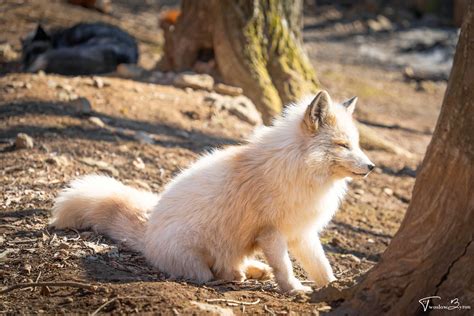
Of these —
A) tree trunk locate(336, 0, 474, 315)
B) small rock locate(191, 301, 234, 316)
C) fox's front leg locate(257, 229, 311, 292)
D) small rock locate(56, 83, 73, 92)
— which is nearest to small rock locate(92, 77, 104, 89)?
small rock locate(56, 83, 73, 92)

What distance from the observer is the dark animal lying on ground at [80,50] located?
30.2ft

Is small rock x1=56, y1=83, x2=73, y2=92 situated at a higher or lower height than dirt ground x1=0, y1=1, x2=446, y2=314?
higher

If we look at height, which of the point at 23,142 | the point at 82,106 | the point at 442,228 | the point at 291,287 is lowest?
the point at 291,287

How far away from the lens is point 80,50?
9320mm

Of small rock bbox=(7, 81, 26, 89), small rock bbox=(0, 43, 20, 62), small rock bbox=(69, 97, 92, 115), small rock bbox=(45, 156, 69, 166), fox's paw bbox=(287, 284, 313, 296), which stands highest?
small rock bbox=(0, 43, 20, 62)

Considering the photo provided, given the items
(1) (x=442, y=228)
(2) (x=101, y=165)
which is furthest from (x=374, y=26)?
(1) (x=442, y=228)

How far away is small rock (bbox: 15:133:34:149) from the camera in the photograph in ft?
21.4

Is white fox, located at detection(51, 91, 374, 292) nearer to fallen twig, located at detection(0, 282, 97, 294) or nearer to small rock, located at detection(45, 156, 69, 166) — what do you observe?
fallen twig, located at detection(0, 282, 97, 294)

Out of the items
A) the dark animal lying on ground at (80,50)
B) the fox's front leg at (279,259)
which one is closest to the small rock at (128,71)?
the dark animal lying on ground at (80,50)

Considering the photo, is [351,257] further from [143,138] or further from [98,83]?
[98,83]

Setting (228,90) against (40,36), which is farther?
(40,36)

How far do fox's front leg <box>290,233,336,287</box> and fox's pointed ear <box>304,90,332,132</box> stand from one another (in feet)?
2.67

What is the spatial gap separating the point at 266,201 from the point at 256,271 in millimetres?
759

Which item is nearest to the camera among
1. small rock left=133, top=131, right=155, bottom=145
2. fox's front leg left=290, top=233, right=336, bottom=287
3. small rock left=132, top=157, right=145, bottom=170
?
fox's front leg left=290, top=233, right=336, bottom=287
